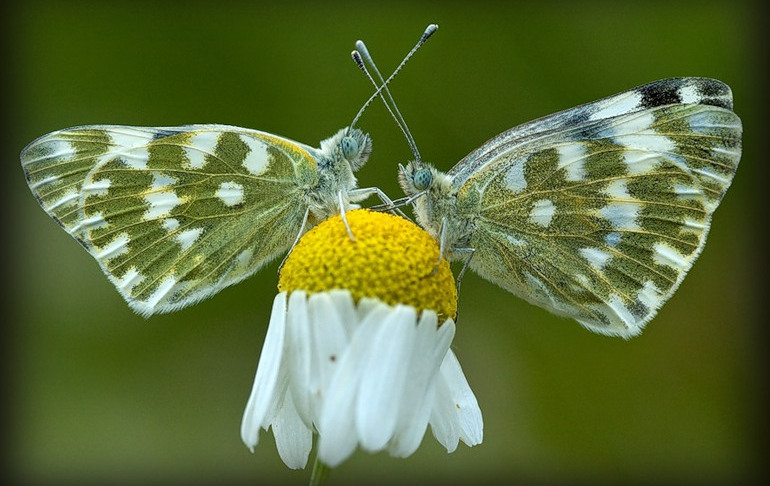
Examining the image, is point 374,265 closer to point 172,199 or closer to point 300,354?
point 300,354

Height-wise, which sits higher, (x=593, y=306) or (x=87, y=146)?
(x=87, y=146)

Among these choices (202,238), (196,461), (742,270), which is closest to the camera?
(202,238)

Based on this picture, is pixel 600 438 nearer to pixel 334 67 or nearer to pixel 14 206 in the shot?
A: pixel 334 67

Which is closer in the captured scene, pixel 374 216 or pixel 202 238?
pixel 374 216

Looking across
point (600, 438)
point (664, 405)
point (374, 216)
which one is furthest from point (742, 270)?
point (374, 216)

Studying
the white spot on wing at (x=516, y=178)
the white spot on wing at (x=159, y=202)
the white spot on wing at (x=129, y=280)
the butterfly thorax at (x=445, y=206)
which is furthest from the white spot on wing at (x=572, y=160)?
the white spot on wing at (x=129, y=280)

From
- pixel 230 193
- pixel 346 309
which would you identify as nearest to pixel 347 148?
pixel 230 193

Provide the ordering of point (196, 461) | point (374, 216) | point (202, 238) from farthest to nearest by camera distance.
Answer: point (196, 461), point (202, 238), point (374, 216)

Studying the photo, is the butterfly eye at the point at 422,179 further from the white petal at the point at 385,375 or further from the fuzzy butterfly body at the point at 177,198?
the white petal at the point at 385,375
